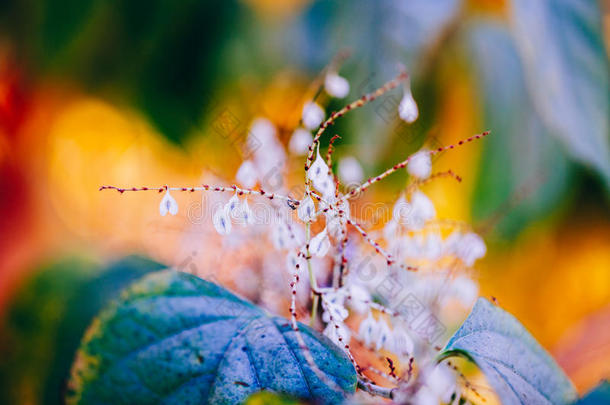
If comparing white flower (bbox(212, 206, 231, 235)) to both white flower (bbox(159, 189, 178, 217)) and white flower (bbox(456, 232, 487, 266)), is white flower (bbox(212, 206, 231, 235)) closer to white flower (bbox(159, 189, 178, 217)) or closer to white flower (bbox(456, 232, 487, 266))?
white flower (bbox(159, 189, 178, 217))

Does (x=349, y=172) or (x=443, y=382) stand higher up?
(x=349, y=172)

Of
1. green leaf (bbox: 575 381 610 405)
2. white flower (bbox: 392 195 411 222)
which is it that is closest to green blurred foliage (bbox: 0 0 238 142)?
white flower (bbox: 392 195 411 222)

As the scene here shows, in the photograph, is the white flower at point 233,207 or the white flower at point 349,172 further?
the white flower at point 349,172

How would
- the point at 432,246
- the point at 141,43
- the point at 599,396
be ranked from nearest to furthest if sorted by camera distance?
the point at 599,396 → the point at 432,246 → the point at 141,43

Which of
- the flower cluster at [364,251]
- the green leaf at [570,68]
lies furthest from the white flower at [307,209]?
the green leaf at [570,68]

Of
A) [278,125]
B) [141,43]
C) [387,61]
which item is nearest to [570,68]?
[387,61]

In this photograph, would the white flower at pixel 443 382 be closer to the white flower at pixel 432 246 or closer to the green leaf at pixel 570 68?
the white flower at pixel 432 246

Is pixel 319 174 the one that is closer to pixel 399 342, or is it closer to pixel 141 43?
pixel 399 342
